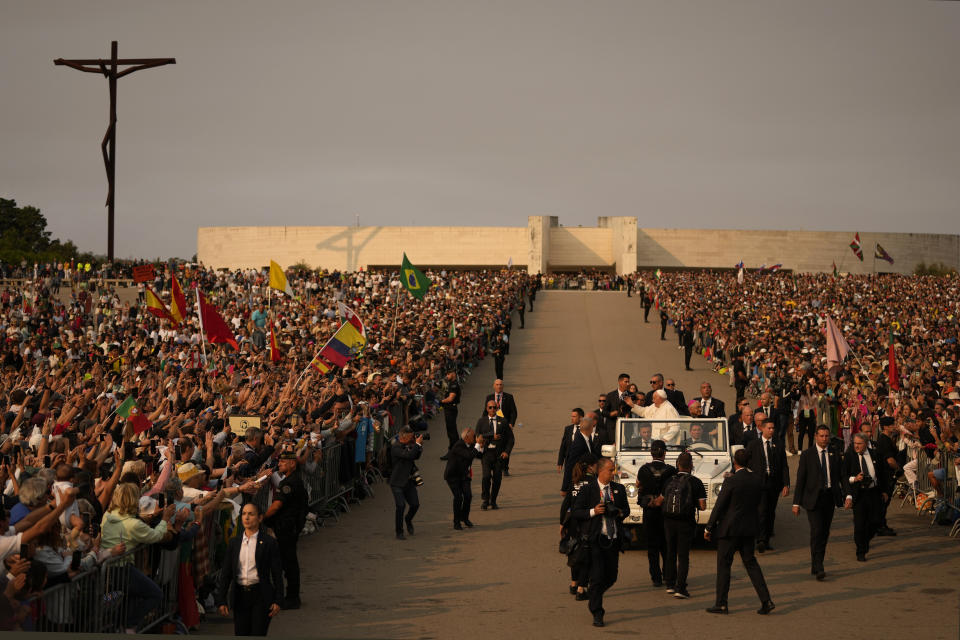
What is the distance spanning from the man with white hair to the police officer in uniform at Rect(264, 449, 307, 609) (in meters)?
5.32

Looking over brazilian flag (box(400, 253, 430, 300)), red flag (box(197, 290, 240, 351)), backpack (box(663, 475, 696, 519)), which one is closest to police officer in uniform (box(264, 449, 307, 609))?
backpack (box(663, 475, 696, 519))

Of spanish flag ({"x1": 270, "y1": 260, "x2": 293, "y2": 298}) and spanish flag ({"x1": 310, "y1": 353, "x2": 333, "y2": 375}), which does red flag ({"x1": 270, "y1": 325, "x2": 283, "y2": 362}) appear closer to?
spanish flag ({"x1": 310, "y1": 353, "x2": 333, "y2": 375})

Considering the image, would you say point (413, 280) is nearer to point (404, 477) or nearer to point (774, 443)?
point (404, 477)

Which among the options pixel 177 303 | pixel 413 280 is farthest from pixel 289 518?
pixel 413 280

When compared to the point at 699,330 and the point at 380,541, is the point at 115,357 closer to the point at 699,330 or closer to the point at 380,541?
the point at 380,541

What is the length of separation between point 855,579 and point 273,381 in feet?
41.4

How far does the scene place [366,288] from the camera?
172ft

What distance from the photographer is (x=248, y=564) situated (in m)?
8.53

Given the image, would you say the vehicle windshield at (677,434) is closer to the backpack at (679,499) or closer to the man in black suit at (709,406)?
the man in black suit at (709,406)

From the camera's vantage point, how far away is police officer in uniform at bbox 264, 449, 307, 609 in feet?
35.4

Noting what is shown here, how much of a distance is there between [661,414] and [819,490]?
354 centimetres

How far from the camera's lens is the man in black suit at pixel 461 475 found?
14.8 meters

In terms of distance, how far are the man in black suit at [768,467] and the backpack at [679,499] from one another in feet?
9.17

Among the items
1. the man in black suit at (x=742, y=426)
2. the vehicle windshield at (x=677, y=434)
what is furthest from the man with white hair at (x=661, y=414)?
the man in black suit at (x=742, y=426)
